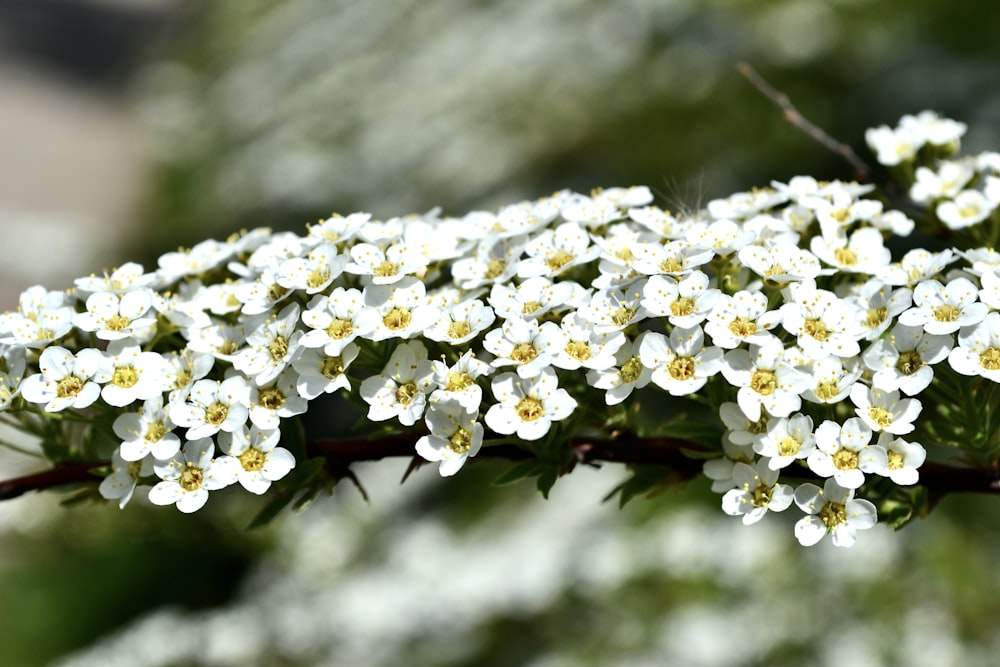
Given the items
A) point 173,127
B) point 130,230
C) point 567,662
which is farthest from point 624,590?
point 173,127

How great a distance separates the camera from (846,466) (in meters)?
1.68

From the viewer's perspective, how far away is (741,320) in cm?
174

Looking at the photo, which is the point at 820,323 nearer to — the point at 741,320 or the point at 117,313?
the point at 741,320

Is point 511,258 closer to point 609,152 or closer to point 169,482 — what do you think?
point 169,482

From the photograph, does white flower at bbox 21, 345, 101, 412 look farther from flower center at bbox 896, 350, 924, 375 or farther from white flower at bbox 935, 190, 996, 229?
white flower at bbox 935, 190, 996, 229

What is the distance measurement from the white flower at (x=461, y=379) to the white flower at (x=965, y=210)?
3.78ft

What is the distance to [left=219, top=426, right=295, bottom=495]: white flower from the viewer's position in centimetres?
178

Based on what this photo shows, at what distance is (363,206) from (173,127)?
716 centimetres

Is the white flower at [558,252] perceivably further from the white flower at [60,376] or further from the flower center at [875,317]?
the white flower at [60,376]

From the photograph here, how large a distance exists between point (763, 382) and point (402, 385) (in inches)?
Answer: 24.1

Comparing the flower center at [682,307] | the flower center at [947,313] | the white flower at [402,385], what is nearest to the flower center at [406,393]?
the white flower at [402,385]

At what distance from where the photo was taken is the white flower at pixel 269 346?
1784 mm

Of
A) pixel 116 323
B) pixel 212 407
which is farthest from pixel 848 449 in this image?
pixel 116 323

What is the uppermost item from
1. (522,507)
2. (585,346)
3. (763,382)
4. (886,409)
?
(585,346)
